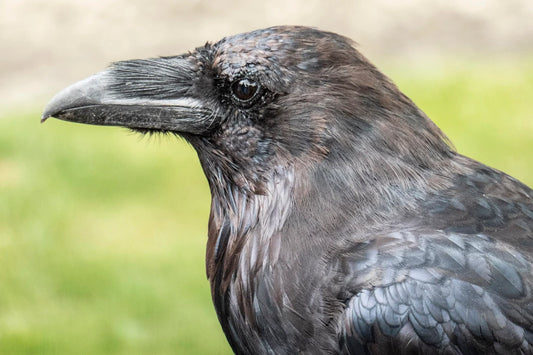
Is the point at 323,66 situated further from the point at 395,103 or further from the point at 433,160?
the point at 433,160

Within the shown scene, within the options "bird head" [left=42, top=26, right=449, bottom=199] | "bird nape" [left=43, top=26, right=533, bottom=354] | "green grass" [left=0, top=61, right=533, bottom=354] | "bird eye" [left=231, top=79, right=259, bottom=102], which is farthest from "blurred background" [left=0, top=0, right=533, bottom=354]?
"bird eye" [left=231, top=79, right=259, bottom=102]

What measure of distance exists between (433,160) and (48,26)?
7.30 metres

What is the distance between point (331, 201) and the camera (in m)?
3.08

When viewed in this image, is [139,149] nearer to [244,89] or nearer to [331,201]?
[244,89]

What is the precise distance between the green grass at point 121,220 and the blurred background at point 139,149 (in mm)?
13

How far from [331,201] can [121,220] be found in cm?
379

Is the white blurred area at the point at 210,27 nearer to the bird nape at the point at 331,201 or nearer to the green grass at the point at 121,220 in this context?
the green grass at the point at 121,220

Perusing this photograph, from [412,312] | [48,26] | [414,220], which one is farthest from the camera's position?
[48,26]

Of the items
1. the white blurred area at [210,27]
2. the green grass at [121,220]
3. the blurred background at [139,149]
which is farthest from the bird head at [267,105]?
the white blurred area at [210,27]

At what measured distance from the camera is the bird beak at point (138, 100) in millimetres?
3209

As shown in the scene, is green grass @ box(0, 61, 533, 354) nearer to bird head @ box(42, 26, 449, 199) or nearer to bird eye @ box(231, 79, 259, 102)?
bird head @ box(42, 26, 449, 199)

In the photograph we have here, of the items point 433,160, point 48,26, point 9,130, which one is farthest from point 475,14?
point 433,160

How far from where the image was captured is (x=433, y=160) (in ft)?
10.5

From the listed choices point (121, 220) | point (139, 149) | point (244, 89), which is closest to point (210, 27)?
point (139, 149)
